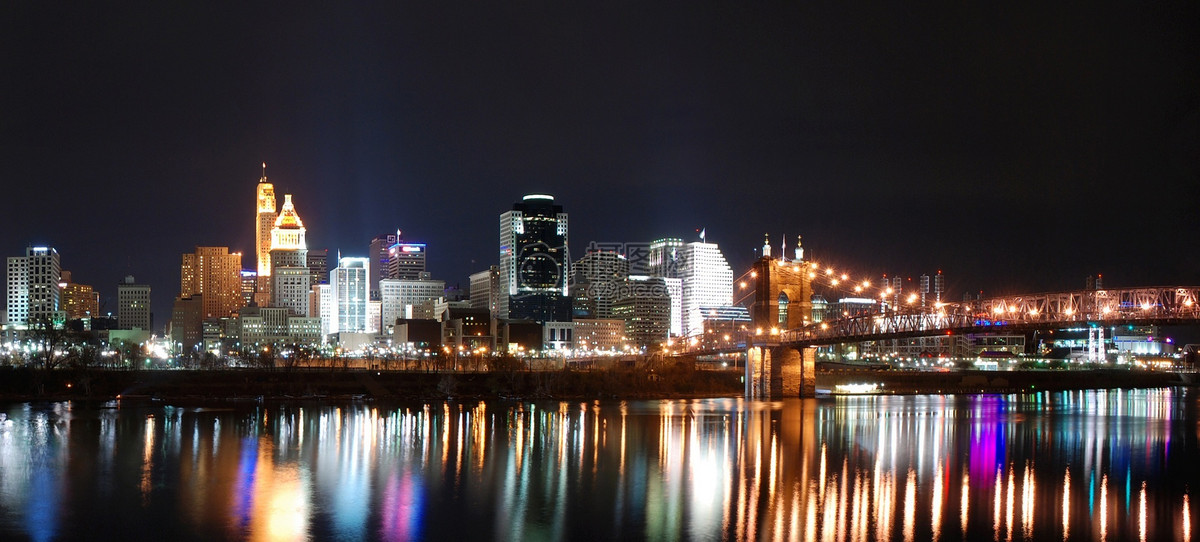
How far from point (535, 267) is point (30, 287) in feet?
254

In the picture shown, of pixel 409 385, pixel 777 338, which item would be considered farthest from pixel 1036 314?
pixel 409 385

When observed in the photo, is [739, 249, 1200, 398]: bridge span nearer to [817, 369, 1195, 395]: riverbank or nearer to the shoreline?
the shoreline

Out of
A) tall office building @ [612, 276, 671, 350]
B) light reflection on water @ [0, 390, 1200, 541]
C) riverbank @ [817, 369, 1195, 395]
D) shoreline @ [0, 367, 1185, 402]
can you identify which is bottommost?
riverbank @ [817, 369, 1195, 395]

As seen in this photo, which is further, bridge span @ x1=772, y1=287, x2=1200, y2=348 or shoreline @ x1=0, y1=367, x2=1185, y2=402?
shoreline @ x1=0, y1=367, x2=1185, y2=402

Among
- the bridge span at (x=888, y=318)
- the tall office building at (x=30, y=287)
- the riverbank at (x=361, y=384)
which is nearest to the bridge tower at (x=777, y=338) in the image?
the bridge span at (x=888, y=318)

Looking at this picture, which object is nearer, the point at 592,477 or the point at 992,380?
the point at 592,477

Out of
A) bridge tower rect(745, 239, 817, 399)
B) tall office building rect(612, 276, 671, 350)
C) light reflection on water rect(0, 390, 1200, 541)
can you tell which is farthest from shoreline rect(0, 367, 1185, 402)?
tall office building rect(612, 276, 671, 350)

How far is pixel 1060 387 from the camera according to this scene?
94688 millimetres

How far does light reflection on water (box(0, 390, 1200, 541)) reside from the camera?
23141 millimetres

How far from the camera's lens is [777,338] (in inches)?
2933

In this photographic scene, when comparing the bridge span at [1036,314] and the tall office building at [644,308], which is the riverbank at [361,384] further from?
the tall office building at [644,308]

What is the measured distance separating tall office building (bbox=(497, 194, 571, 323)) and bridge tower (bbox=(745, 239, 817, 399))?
101m

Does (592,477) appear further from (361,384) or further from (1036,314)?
(361,384)

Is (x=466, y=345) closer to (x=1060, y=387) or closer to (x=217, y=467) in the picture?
(x=1060, y=387)
